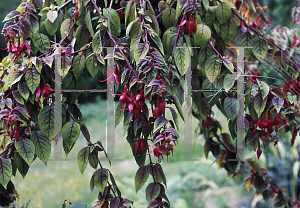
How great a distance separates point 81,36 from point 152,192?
34 cm

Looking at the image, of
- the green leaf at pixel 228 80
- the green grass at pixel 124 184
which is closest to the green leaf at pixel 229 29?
the green leaf at pixel 228 80

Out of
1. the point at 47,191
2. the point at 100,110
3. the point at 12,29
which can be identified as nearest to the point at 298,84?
the point at 12,29

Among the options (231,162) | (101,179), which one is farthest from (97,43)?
(231,162)

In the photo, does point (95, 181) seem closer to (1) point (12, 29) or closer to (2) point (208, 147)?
(1) point (12, 29)

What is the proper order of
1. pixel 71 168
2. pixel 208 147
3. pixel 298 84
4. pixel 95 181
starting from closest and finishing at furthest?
pixel 95 181 < pixel 298 84 < pixel 208 147 < pixel 71 168

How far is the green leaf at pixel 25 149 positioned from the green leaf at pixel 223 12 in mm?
459

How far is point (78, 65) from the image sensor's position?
1.70 ft

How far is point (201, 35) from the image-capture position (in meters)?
0.54

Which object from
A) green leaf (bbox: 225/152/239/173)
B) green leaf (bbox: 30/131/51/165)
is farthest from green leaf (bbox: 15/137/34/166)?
green leaf (bbox: 225/152/239/173)

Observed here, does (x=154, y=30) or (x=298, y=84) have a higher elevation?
(x=154, y=30)

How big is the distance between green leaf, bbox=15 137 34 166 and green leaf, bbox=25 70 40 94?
97 mm

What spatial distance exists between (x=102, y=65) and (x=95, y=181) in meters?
0.22

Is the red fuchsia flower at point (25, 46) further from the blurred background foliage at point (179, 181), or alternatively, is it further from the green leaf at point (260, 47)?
the blurred background foliage at point (179, 181)

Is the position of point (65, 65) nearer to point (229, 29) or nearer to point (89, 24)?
point (89, 24)
